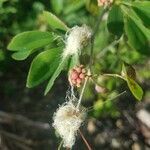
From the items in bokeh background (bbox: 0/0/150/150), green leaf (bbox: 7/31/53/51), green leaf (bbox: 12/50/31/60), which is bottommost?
bokeh background (bbox: 0/0/150/150)

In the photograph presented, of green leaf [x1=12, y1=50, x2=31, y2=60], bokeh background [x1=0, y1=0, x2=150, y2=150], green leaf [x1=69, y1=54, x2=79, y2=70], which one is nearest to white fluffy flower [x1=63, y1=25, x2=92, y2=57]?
green leaf [x1=69, y1=54, x2=79, y2=70]

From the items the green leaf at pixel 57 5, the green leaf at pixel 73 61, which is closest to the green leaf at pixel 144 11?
the green leaf at pixel 73 61

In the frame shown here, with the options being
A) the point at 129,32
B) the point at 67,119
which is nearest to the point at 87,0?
the point at 129,32

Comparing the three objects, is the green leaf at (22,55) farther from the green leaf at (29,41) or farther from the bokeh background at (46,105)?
the bokeh background at (46,105)

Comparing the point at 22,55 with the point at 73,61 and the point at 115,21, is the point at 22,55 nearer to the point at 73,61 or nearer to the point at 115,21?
the point at 73,61

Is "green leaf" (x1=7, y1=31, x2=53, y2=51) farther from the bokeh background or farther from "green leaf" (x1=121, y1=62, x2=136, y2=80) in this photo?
the bokeh background

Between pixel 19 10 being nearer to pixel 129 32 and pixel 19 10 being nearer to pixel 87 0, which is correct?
pixel 87 0

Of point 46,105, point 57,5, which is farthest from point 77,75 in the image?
point 46,105
